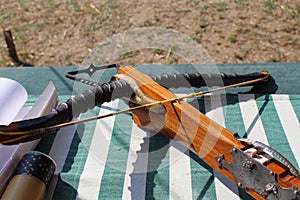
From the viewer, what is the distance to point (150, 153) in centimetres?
116

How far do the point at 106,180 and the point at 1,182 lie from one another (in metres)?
0.24

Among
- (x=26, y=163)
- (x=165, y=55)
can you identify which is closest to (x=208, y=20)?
(x=165, y=55)

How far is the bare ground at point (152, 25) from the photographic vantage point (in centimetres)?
240

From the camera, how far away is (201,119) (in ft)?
3.30

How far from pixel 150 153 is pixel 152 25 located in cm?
163

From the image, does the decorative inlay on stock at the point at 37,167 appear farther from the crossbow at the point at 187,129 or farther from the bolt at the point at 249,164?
the bolt at the point at 249,164

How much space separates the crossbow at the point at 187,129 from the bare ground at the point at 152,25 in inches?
44.5

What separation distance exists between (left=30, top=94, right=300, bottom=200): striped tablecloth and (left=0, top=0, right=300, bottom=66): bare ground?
1.03 m

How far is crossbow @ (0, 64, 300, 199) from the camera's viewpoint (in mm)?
870

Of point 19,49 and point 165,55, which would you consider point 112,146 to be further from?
point 19,49

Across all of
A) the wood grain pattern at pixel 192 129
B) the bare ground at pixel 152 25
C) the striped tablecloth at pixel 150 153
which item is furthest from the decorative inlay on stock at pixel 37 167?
the bare ground at pixel 152 25

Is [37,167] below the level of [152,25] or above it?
above

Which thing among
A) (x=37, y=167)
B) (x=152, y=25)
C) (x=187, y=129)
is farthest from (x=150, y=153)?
(x=152, y=25)

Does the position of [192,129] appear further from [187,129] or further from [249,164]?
[249,164]
